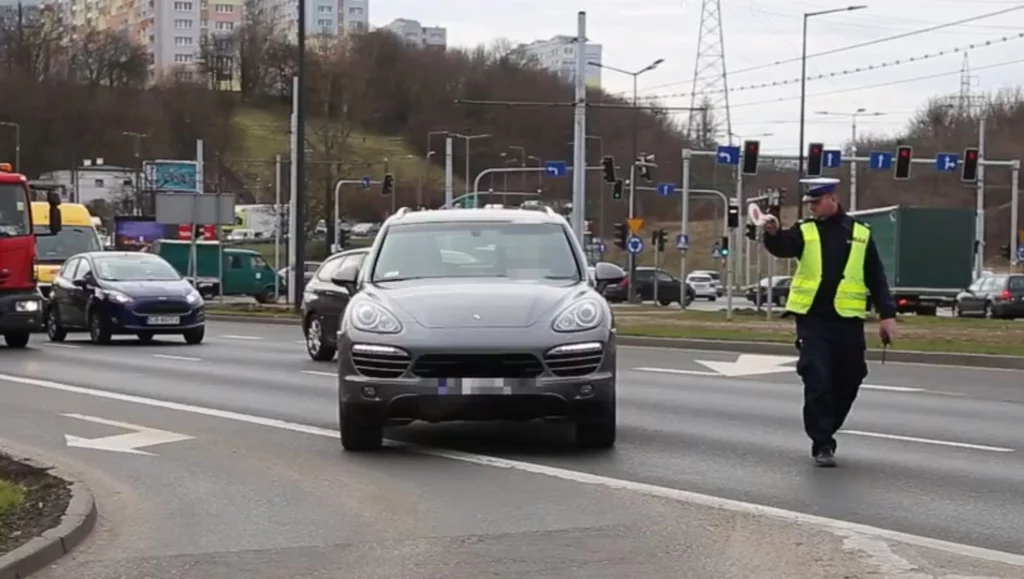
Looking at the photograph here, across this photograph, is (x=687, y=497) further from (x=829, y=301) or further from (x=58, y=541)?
(x=58, y=541)

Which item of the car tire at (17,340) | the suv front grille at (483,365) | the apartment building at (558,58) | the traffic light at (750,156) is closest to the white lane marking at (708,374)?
the suv front grille at (483,365)

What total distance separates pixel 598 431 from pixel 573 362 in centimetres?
80

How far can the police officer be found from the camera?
10203 mm

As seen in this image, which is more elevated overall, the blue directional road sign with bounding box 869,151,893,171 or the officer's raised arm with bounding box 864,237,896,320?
the blue directional road sign with bounding box 869,151,893,171

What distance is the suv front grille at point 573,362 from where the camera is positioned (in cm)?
1030

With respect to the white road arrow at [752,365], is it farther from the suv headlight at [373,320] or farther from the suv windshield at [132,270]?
the suv windshield at [132,270]

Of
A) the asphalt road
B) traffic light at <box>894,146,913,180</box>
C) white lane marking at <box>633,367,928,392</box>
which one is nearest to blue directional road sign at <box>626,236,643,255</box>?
traffic light at <box>894,146,913,180</box>

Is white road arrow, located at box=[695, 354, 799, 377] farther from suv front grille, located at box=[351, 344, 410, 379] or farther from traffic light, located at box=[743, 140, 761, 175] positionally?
traffic light, located at box=[743, 140, 761, 175]

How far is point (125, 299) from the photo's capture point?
25297mm

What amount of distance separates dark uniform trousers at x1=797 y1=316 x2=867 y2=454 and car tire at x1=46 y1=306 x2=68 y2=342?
19.5 metres

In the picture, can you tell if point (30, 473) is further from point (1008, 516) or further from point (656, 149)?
point (656, 149)

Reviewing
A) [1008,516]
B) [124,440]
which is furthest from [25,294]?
[1008,516]

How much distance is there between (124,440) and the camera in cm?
1238

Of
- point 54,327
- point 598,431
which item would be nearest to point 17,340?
point 54,327
